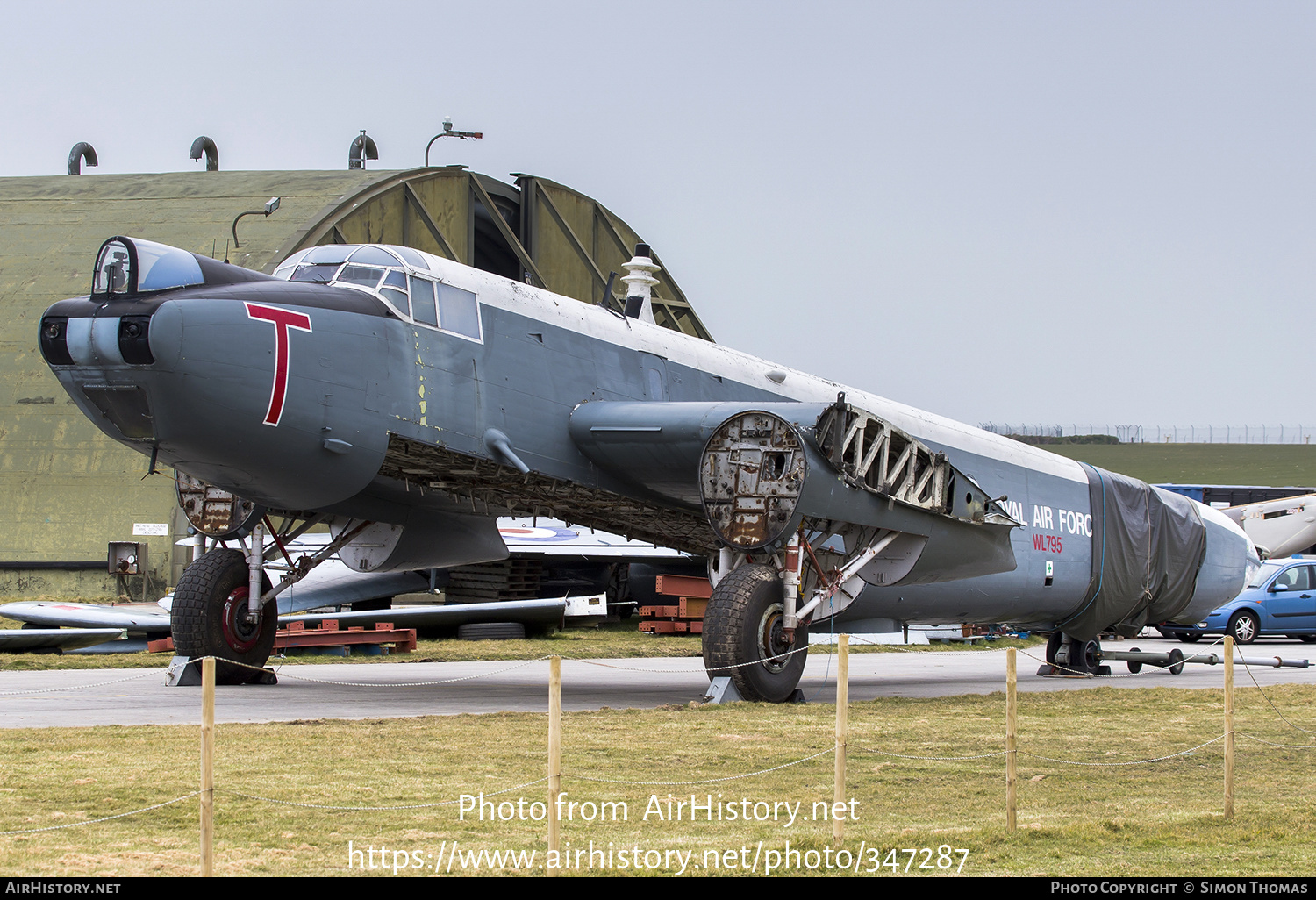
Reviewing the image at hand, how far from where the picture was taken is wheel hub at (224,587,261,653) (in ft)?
52.9

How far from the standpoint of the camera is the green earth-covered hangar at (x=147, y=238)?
31938 millimetres

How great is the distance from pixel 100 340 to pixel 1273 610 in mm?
26977

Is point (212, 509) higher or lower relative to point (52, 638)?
higher

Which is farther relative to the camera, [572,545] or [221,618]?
[572,545]

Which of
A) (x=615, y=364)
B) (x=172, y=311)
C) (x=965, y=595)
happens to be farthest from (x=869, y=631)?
(x=172, y=311)

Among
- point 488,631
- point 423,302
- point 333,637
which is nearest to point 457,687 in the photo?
point 333,637

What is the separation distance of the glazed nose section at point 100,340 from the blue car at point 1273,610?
81.9 feet

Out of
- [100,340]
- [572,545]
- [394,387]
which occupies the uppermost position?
[100,340]

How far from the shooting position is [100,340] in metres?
12.0

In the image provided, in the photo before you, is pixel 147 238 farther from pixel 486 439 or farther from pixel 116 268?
pixel 116 268

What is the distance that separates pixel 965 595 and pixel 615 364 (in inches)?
273

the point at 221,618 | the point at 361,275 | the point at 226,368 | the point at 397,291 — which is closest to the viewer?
the point at 226,368

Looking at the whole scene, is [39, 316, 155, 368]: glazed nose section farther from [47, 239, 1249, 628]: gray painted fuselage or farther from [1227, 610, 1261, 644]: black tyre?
[1227, 610, 1261, 644]: black tyre

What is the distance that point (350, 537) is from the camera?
55.8ft
